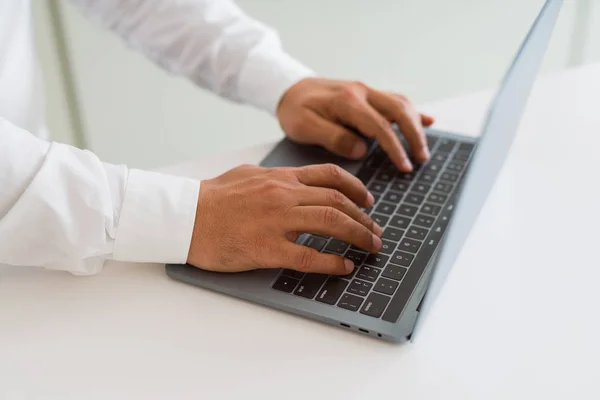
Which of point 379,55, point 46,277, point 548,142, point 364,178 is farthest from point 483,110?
point 379,55

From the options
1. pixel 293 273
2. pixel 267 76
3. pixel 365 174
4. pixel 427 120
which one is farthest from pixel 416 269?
pixel 267 76

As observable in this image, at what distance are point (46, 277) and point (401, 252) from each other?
38cm

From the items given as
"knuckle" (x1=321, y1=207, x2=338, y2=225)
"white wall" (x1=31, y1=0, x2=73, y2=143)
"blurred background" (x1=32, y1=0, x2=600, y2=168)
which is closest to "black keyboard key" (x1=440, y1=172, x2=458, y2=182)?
"knuckle" (x1=321, y1=207, x2=338, y2=225)

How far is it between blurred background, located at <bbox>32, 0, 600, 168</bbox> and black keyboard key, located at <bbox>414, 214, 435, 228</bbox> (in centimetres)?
98

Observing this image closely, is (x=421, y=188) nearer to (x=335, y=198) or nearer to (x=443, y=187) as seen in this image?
(x=443, y=187)

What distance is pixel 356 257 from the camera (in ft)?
2.52

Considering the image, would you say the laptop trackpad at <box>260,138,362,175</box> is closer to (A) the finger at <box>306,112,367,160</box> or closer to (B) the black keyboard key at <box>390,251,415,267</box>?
(A) the finger at <box>306,112,367,160</box>

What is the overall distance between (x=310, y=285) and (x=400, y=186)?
0.76 ft

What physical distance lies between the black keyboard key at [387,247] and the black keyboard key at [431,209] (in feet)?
0.27

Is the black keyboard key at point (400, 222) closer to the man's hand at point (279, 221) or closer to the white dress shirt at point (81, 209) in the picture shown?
the man's hand at point (279, 221)

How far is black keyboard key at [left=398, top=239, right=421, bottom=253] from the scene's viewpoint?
777mm

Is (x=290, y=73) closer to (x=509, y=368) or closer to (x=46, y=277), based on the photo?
(x=46, y=277)

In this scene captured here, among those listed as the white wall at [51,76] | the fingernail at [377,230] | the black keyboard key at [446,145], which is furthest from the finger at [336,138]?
the white wall at [51,76]

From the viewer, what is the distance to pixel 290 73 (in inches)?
43.7
